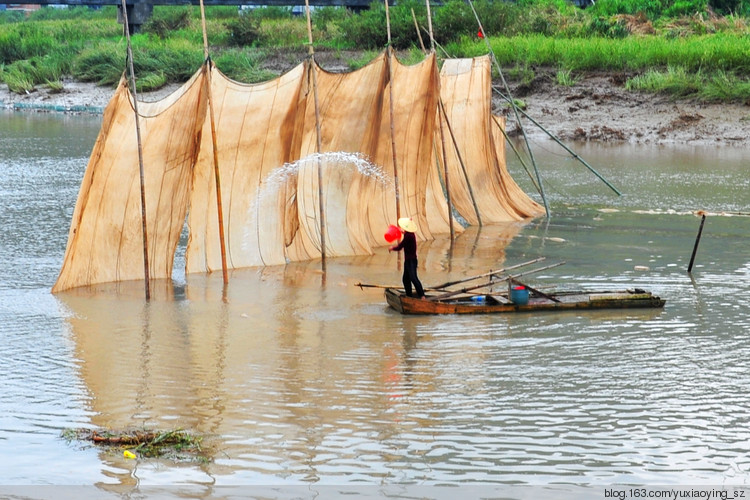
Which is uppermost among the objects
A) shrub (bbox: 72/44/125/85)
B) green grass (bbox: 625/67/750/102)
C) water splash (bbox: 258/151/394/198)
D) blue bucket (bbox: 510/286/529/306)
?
shrub (bbox: 72/44/125/85)

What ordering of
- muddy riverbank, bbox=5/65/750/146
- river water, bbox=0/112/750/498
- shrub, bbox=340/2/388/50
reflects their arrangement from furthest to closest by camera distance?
1. shrub, bbox=340/2/388/50
2. muddy riverbank, bbox=5/65/750/146
3. river water, bbox=0/112/750/498

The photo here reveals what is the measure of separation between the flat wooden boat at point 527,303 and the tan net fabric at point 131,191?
3.12 metres

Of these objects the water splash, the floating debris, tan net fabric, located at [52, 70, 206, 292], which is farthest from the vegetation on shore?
the floating debris

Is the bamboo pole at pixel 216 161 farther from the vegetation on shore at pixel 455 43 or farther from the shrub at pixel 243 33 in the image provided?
the shrub at pixel 243 33

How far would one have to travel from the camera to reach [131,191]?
13.4 metres

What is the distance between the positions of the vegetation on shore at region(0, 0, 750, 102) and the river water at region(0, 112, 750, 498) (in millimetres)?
12728

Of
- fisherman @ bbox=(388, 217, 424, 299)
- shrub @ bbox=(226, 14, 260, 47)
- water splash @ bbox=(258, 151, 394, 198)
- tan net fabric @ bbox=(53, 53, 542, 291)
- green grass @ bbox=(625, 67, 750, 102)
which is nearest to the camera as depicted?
fisherman @ bbox=(388, 217, 424, 299)

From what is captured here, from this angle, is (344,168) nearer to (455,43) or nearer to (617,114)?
(617,114)

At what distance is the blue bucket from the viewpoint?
1219 centimetres

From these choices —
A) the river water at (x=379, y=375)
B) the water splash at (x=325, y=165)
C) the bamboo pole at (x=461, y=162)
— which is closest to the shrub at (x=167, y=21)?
the bamboo pole at (x=461, y=162)

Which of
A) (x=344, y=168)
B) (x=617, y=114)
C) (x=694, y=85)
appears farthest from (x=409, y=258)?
(x=694, y=85)

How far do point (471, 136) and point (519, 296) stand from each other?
665cm

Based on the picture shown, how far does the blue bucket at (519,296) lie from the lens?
40.0ft

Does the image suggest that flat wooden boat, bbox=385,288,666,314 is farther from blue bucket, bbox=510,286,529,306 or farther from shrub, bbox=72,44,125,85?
shrub, bbox=72,44,125,85
